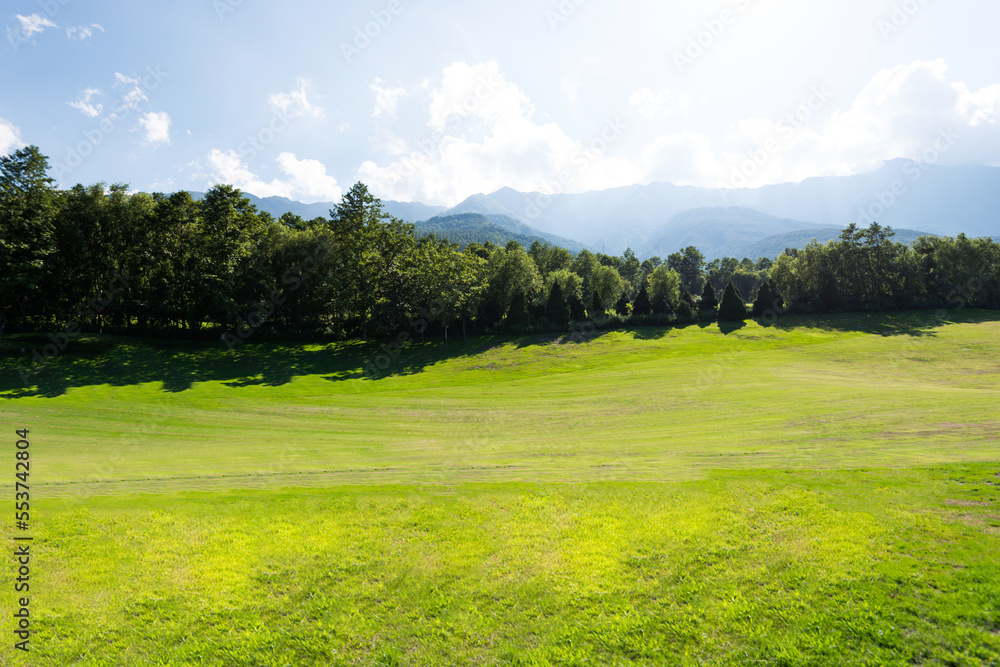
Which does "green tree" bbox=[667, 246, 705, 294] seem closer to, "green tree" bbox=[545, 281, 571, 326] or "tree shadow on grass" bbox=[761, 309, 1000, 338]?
"tree shadow on grass" bbox=[761, 309, 1000, 338]

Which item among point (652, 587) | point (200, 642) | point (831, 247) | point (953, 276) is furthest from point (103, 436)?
point (953, 276)

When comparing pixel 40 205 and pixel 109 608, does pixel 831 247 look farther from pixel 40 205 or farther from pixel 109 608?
pixel 40 205

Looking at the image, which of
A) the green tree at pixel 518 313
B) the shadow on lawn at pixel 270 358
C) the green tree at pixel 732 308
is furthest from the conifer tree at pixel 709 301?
the green tree at pixel 518 313

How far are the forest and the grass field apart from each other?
1015 inches

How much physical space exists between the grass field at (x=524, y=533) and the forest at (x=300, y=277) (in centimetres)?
2579

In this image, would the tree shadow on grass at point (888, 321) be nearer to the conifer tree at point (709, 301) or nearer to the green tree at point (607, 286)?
the conifer tree at point (709, 301)

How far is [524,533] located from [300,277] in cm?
5668

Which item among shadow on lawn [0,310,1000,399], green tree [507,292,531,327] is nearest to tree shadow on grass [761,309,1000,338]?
shadow on lawn [0,310,1000,399]

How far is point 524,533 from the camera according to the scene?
1232 centimetres

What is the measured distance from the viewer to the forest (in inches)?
1901

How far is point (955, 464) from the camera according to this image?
16.0 metres

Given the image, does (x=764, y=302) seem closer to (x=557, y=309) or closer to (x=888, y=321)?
(x=888, y=321)

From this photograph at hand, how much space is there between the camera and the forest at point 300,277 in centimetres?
4828

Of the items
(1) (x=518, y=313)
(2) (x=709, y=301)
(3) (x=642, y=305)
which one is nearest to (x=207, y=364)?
(1) (x=518, y=313)
